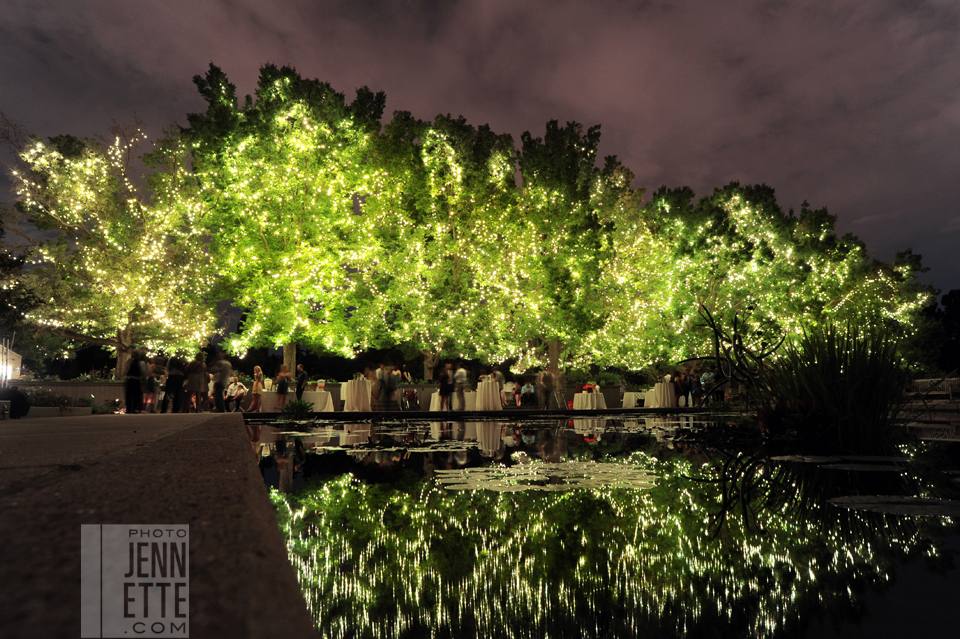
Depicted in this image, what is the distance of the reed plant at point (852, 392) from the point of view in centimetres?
574

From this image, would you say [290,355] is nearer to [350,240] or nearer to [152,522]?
[350,240]

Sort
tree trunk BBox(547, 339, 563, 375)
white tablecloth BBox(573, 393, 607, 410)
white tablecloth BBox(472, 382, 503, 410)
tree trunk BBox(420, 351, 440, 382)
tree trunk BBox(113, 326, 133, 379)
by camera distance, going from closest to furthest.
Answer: white tablecloth BBox(472, 382, 503, 410)
white tablecloth BBox(573, 393, 607, 410)
tree trunk BBox(547, 339, 563, 375)
tree trunk BBox(113, 326, 133, 379)
tree trunk BBox(420, 351, 440, 382)

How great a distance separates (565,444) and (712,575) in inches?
225

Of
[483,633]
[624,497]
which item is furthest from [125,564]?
[624,497]

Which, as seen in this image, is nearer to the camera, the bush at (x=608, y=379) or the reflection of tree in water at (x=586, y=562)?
the reflection of tree in water at (x=586, y=562)

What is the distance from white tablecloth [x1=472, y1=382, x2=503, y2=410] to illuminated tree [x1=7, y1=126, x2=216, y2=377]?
14.3m

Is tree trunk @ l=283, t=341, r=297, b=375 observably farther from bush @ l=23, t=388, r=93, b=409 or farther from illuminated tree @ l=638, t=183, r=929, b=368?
illuminated tree @ l=638, t=183, r=929, b=368

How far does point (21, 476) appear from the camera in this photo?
2.31m

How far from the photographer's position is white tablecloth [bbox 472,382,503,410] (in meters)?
20.1

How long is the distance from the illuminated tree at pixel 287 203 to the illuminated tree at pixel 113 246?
250cm

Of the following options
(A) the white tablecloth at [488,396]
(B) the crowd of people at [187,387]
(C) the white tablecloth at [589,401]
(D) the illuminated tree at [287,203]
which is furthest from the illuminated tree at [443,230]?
(B) the crowd of people at [187,387]

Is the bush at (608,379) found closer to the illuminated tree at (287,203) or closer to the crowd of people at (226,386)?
the crowd of people at (226,386)

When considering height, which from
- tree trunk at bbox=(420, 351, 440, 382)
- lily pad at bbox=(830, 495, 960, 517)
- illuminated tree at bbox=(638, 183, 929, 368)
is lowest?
lily pad at bbox=(830, 495, 960, 517)

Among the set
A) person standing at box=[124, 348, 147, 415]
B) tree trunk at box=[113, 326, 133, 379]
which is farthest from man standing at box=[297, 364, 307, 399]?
tree trunk at box=[113, 326, 133, 379]
